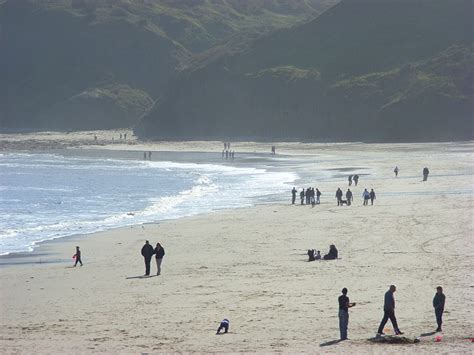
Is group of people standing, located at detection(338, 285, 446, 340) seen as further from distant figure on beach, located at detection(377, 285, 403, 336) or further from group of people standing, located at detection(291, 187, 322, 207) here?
group of people standing, located at detection(291, 187, 322, 207)

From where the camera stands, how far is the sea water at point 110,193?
110 feet

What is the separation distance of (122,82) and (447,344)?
171 meters

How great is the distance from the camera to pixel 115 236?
1176 inches

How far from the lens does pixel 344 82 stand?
358ft

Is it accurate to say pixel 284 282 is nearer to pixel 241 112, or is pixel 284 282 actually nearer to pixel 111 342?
pixel 111 342

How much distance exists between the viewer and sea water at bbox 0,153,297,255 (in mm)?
33656

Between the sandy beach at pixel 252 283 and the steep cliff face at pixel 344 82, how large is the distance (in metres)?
58.2

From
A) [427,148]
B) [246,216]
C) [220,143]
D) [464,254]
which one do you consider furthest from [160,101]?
[464,254]

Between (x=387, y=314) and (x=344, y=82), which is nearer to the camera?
(x=387, y=314)

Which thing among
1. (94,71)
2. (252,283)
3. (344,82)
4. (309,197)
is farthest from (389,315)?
(94,71)

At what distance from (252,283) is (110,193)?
28064 millimetres

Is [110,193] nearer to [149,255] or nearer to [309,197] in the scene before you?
[309,197]

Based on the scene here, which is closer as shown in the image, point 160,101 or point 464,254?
point 464,254

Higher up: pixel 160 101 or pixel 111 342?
pixel 160 101
